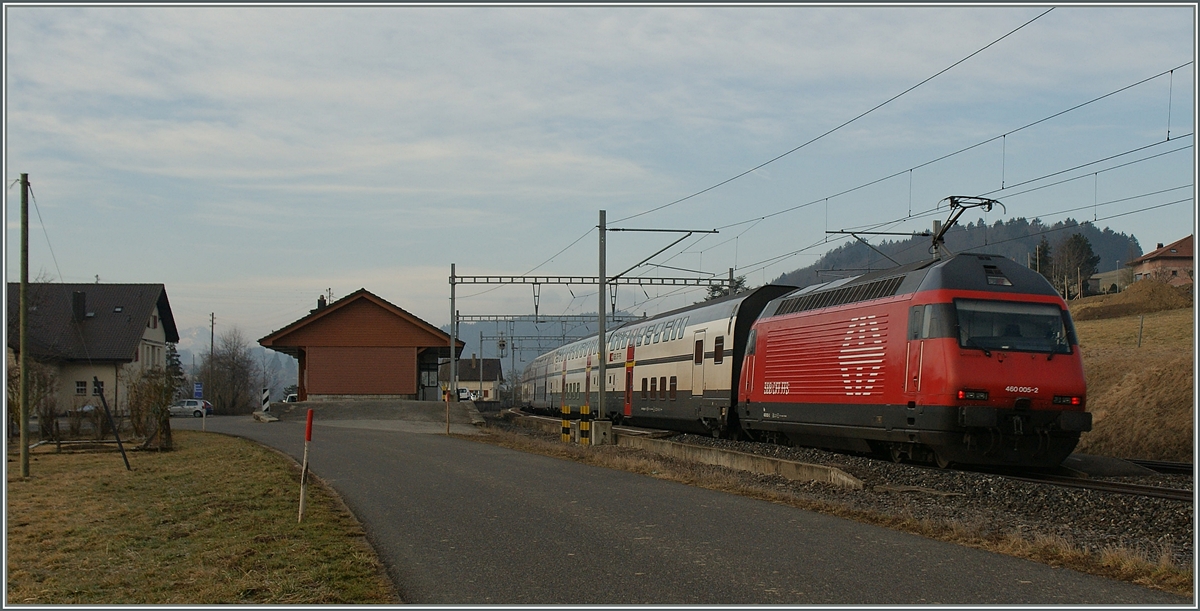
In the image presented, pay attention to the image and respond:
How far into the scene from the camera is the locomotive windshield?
15.6 m

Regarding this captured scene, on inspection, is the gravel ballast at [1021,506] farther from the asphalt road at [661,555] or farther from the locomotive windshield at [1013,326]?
the locomotive windshield at [1013,326]

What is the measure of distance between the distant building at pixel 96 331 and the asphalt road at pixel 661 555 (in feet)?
153

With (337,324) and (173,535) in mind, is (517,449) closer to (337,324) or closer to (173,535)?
(173,535)

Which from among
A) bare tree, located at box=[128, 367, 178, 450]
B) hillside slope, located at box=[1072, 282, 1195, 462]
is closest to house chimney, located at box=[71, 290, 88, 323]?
bare tree, located at box=[128, 367, 178, 450]

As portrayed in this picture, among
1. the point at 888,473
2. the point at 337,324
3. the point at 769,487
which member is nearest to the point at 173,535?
the point at 769,487

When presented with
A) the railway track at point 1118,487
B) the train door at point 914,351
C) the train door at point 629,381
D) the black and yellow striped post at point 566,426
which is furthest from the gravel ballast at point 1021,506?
the train door at point 629,381

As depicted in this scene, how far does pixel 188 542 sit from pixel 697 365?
57.4 ft

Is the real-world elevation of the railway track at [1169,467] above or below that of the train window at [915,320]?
below

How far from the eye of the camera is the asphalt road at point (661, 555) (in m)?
7.54

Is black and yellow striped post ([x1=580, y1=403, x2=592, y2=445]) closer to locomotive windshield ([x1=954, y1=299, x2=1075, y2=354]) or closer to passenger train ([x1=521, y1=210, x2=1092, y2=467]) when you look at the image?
passenger train ([x1=521, y1=210, x2=1092, y2=467])

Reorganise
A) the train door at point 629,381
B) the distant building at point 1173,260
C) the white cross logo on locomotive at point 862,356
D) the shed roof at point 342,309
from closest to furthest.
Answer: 1. the white cross logo on locomotive at point 862,356
2. the train door at point 629,381
3. the shed roof at point 342,309
4. the distant building at point 1173,260

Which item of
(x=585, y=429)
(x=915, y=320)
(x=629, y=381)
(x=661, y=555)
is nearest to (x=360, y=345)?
(x=629, y=381)

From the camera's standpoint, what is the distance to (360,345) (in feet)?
170

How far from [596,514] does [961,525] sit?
3.94 meters
